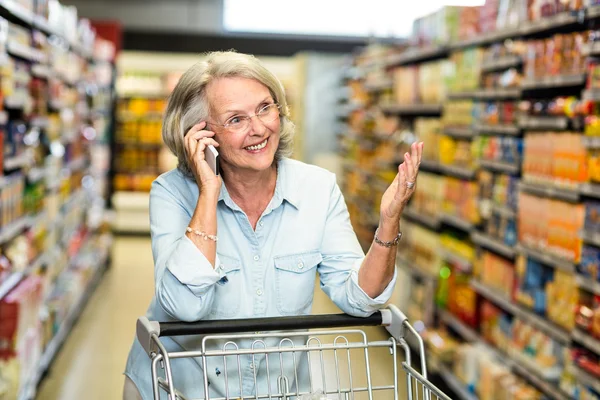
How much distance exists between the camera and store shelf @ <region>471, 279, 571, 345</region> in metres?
4.07

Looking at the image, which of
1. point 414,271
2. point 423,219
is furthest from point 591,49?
point 414,271

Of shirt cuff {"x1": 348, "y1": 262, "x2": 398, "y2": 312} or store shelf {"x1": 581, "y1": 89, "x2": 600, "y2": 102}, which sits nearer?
shirt cuff {"x1": 348, "y1": 262, "x2": 398, "y2": 312}

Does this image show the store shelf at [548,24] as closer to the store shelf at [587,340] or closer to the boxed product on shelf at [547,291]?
the boxed product on shelf at [547,291]

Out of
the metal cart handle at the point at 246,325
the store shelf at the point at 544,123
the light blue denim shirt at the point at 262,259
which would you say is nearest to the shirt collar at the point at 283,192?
the light blue denim shirt at the point at 262,259

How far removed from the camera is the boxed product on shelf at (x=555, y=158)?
12.8ft

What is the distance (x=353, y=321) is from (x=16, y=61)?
3.64m

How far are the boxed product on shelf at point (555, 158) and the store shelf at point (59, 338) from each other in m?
3.05

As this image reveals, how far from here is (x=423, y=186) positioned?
678 centimetres

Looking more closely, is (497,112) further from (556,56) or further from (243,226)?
(243,226)

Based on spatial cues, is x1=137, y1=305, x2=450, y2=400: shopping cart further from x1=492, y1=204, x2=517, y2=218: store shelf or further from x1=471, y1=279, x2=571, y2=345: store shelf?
x1=492, y1=204, x2=517, y2=218: store shelf

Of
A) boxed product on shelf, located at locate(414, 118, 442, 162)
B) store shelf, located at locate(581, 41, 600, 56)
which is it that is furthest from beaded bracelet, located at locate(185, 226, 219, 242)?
boxed product on shelf, located at locate(414, 118, 442, 162)

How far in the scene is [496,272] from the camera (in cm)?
500

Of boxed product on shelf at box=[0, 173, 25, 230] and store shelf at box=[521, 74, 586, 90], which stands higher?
store shelf at box=[521, 74, 586, 90]

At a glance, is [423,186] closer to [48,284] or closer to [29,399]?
[48,284]
